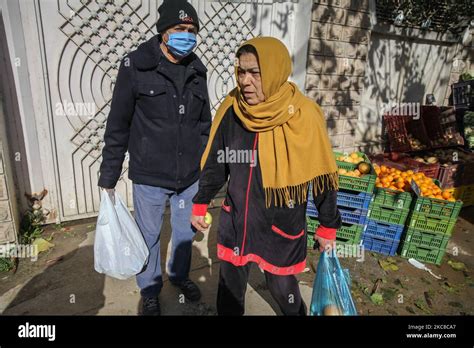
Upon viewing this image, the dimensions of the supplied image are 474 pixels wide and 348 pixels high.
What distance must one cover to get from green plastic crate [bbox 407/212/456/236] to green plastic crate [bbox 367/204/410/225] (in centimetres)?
8

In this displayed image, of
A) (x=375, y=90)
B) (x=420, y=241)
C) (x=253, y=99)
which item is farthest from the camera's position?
(x=375, y=90)

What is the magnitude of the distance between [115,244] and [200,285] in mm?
1202

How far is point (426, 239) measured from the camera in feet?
12.4

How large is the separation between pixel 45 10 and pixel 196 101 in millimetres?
2363

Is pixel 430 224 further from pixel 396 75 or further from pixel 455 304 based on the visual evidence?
pixel 396 75

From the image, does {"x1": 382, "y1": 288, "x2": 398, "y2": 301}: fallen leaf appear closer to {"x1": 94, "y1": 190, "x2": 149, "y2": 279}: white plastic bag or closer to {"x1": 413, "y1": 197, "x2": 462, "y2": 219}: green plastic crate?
{"x1": 413, "y1": 197, "x2": 462, "y2": 219}: green plastic crate

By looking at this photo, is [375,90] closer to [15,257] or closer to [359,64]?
[359,64]

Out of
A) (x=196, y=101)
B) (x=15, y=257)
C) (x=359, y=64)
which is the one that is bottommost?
(x=15, y=257)

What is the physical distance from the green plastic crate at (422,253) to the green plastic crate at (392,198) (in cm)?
50

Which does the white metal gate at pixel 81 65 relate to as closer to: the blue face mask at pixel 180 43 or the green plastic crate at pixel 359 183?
the blue face mask at pixel 180 43

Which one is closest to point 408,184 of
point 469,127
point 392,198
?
point 392,198

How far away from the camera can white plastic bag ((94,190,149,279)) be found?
7.52 ft
